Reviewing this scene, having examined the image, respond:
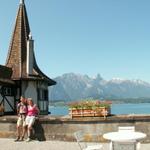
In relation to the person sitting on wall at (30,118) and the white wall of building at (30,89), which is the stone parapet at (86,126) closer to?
the person sitting on wall at (30,118)

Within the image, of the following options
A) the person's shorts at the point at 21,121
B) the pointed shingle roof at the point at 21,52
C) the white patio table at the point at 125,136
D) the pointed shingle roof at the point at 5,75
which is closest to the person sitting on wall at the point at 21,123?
the person's shorts at the point at 21,121

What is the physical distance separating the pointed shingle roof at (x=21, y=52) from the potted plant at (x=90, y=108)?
13241mm

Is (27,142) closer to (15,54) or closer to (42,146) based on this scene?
(42,146)

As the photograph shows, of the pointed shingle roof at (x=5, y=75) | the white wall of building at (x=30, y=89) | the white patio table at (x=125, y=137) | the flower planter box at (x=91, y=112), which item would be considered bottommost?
the white patio table at (x=125, y=137)

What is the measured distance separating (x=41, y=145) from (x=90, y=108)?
2.35 m

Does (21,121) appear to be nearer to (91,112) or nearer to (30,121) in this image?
(30,121)

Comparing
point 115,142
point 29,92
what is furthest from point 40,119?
point 29,92

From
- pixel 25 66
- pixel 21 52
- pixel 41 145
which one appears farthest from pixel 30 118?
pixel 21 52

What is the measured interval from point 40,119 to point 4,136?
2.01 metres

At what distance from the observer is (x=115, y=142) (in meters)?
10.9

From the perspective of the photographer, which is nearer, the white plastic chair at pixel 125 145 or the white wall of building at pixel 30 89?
the white plastic chair at pixel 125 145

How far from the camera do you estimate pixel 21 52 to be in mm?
31609

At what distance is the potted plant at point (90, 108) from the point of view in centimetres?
1623

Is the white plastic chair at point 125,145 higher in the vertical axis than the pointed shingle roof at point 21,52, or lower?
lower
